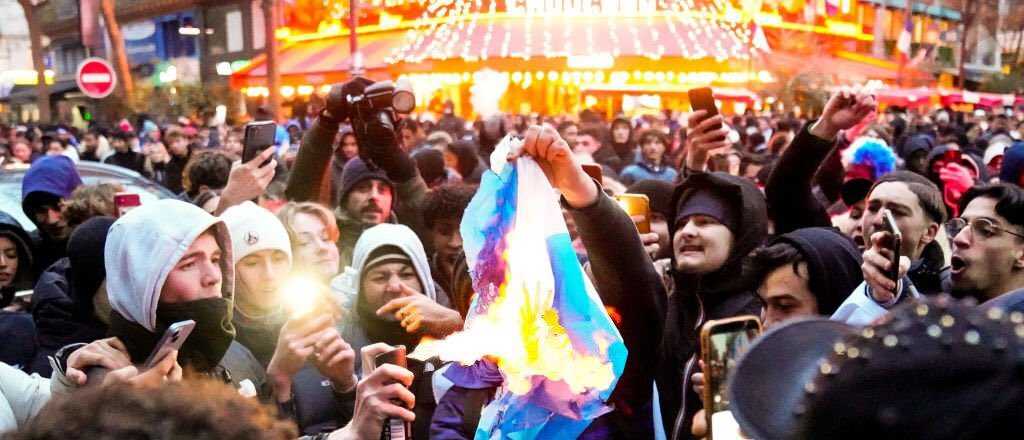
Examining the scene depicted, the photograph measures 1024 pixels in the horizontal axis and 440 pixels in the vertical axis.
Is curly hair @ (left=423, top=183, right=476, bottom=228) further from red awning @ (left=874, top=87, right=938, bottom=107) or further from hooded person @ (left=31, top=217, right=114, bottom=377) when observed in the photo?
red awning @ (left=874, top=87, right=938, bottom=107)

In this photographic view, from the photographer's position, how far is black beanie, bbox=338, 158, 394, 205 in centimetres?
525

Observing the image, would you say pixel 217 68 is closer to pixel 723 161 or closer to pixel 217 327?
pixel 723 161

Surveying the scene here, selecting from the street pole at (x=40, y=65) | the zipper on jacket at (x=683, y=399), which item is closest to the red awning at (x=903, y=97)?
the street pole at (x=40, y=65)

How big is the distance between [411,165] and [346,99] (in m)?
0.58

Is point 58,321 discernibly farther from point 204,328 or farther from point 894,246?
point 894,246

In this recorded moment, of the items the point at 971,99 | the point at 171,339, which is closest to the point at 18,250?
the point at 171,339

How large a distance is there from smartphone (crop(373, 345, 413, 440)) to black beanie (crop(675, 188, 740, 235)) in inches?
58.0

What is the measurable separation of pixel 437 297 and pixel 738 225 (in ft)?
4.26

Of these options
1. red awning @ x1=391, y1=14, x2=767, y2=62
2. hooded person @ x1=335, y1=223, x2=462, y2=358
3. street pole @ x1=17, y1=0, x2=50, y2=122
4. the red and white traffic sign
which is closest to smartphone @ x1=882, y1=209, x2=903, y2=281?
hooded person @ x1=335, y1=223, x2=462, y2=358

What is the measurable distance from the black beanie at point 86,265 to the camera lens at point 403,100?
5.84ft

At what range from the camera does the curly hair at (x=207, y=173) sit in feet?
18.5

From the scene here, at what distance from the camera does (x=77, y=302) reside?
3.23 m

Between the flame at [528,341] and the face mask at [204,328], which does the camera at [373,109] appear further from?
the flame at [528,341]

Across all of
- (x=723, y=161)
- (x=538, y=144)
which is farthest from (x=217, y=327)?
(x=723, y=161)
